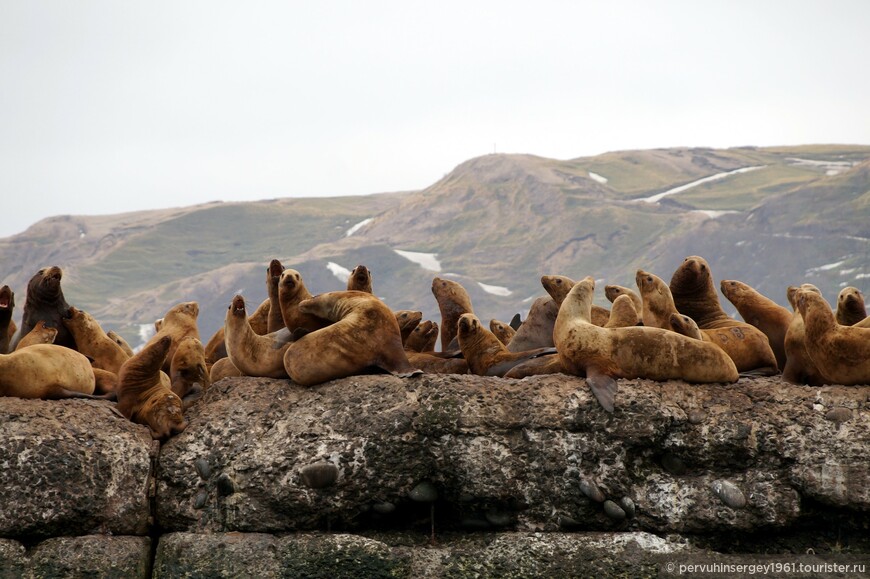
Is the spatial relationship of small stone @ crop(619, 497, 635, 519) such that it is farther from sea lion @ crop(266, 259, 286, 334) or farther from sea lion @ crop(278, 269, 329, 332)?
sea lion @ crop(266, 259, 286, 334)

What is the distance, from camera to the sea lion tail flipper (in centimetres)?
893

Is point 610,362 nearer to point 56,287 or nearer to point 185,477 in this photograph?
point 185,477

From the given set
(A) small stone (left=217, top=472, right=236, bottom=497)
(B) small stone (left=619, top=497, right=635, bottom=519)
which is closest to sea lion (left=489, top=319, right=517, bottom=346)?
(B) small stone (left=619, top=497, right=635, bottom=519)

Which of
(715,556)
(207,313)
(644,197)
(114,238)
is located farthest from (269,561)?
(114,238)

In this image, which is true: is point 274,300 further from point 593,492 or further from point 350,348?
point 593,492

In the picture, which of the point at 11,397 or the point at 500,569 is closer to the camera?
the point at 500,569

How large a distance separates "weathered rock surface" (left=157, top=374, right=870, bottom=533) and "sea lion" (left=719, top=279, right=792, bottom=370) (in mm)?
2239

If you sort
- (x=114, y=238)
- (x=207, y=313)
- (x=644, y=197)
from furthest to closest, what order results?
1. (x=114, y=238)
2. (x=644, y=197)
3. (x=207, y=313)

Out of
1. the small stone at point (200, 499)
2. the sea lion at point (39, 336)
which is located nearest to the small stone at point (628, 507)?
the small stone at point (200, 499)

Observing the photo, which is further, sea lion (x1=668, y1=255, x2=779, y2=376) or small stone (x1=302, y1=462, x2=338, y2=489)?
sea lion (x1=668, y1=255, x2=779, y2=376)

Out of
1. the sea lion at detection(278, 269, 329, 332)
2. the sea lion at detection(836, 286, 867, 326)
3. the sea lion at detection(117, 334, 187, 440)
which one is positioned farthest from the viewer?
the sea lion at detection(278, 269, 329, 332)

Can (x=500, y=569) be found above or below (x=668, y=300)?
below

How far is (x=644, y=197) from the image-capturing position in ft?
537

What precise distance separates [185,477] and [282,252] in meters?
160
